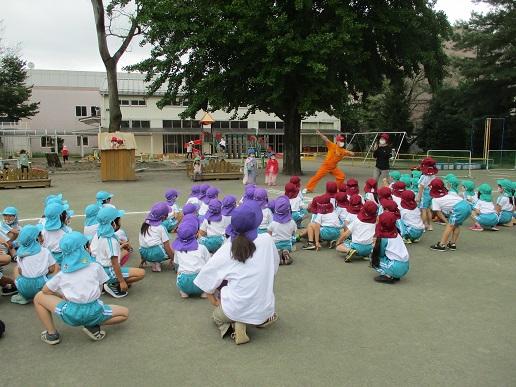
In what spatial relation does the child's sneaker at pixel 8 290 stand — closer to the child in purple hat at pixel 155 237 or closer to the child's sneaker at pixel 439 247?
the child in purple hat at pixel 155 237

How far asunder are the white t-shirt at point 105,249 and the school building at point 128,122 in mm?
32713

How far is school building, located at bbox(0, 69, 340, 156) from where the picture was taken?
1713 inches

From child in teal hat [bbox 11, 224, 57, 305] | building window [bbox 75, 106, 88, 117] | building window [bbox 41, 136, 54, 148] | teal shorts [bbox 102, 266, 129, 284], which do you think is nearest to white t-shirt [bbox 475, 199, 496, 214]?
teal shorts [bbox 102, 266, 129, 284]

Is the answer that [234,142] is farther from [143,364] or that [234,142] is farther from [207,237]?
[143,364]

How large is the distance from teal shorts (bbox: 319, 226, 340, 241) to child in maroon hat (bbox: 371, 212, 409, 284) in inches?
66.8

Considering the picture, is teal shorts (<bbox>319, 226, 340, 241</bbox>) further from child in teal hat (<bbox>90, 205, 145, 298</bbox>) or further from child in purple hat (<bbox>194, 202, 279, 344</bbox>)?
child in purple hat (<bbox>194, 202, 279, 344</bbox>)

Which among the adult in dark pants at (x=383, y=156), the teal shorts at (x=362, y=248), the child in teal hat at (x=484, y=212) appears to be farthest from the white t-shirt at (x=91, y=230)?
the adult in dark pants at (x=383, y=156)

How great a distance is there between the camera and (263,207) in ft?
23.8

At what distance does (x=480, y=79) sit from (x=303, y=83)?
17814mm

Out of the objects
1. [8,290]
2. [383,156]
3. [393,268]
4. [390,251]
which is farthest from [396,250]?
[383,156]

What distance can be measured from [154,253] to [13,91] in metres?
41.0

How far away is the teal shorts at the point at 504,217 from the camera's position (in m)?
9.60

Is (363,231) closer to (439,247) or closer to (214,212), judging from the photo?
(439,247)

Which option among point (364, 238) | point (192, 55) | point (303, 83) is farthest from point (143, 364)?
point (192, 55)
